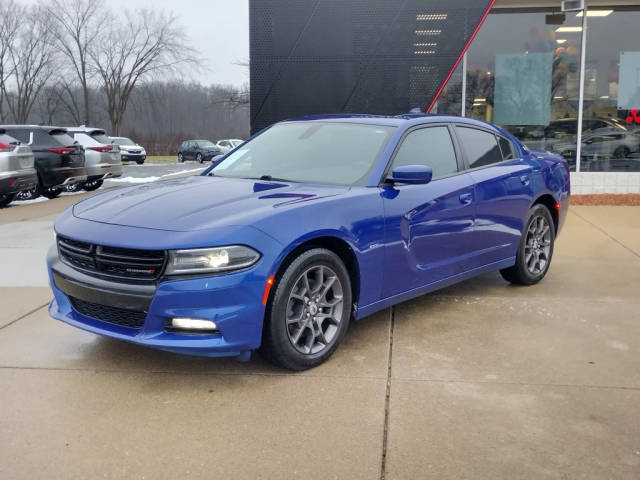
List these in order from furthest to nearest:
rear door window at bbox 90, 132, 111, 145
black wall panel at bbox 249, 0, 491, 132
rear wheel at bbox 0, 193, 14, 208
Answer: rear door window at bbox 90, 132, 111, 145, rear wheel at bbox 0, 193, 14, 208, black wall panel at bbox 249, 0, 491, 132

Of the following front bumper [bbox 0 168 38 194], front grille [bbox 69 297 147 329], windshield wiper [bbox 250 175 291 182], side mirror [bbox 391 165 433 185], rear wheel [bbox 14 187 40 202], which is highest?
side mirror [bbox 391 165 433 185]

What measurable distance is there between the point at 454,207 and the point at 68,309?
8.88 ft

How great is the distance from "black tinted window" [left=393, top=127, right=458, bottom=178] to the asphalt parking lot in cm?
114

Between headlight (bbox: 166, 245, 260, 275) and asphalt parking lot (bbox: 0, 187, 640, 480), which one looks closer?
asphalt parking lot (bbox: 0, 187, 640, 480)

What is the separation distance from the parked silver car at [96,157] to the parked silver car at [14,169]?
299 cm

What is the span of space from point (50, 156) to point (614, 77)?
11.5 metres

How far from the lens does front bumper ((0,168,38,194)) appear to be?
11969 mm

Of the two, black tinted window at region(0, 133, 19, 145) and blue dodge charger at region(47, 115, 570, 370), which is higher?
black tinted window at region(0, 133, 19, 145)

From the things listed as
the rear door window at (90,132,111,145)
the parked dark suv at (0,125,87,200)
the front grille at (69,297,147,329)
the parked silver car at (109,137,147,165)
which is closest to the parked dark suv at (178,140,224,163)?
the parked silver car at (109,137,147,165)

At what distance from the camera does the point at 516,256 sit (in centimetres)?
570

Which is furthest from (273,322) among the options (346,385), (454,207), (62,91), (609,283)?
(62,91)

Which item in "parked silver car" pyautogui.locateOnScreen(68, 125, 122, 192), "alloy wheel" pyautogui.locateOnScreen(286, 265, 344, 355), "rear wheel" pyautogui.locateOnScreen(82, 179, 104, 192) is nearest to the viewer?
"alloy wheel" pyautogui.locateOnScreen(286, 265, 344, 355)

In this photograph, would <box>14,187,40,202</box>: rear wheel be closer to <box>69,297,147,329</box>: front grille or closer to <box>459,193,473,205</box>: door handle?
<box>69,297,147,329</box>: front grille

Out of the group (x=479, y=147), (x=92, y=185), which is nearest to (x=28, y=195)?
(x=92, y=185)
